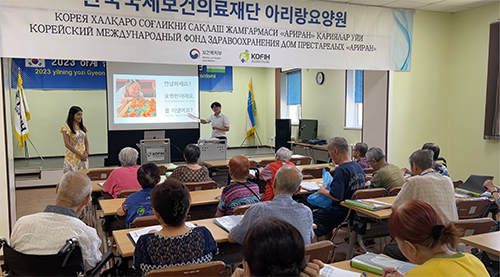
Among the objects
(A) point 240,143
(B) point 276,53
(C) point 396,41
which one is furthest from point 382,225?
(A) point 240,143

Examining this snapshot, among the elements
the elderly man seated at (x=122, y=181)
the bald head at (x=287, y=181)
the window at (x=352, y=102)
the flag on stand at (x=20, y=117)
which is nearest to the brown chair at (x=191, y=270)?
the bald head at (x=287, y=181)

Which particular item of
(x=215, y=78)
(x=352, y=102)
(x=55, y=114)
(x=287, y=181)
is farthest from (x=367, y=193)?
(x=55, y=114)

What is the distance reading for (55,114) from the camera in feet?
32.6

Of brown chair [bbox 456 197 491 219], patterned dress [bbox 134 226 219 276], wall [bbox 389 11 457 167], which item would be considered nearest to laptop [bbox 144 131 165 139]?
wall [bbox 389 11 457 167]

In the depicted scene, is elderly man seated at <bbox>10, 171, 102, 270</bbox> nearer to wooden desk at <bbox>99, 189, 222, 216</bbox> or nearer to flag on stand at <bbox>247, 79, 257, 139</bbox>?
wooden desk at <bbox>99, 189, 222, 216</bbox>

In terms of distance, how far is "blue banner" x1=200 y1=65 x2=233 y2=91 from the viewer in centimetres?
987

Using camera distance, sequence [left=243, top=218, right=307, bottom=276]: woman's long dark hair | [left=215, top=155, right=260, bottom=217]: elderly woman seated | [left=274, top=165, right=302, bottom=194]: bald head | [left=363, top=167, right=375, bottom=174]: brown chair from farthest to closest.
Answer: [left=363, top=167, right=375, bottom=174]: brown chair, [left=215, top=155, right=260, bottom=217]: elderly woman seated, [left=274, top=165, right=302, bottom=194]: bald head, [left=243, top=218, right=307, bottom=276]: woman's long dark hair

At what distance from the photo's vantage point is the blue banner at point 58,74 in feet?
26.8

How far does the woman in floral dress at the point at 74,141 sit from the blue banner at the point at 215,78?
5121 millimetres

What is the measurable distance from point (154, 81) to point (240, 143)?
195 inches

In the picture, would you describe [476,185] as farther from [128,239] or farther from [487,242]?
[128,239]

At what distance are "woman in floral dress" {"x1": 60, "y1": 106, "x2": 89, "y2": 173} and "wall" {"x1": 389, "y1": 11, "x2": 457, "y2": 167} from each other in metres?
4.74

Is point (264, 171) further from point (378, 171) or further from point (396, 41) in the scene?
point (396, 41)

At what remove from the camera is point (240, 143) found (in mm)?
12508
